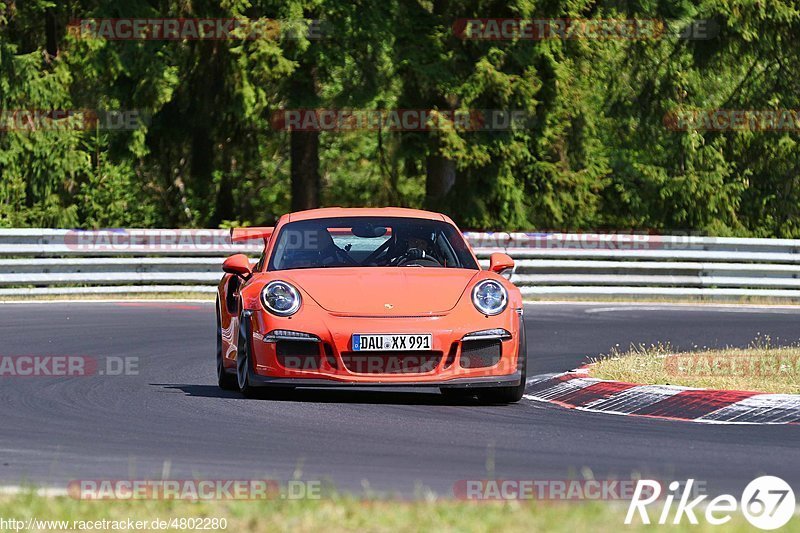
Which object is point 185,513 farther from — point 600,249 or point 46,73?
point 46,73

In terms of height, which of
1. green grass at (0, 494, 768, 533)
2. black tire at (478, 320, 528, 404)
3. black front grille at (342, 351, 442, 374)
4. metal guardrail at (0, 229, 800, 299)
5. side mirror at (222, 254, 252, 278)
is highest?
side mirror at (222, 254, 252, 278)

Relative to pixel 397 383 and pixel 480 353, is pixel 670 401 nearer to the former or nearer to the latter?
pixel 480 353

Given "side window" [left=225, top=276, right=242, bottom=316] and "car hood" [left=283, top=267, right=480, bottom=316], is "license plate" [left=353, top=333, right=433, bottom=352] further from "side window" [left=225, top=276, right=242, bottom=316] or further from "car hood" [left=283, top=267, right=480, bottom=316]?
"side window" [left=225, top=276, right=242, bottom=316]

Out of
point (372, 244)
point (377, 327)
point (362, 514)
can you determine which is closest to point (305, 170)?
point (372, 244)

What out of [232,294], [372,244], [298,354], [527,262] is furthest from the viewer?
[527,262]

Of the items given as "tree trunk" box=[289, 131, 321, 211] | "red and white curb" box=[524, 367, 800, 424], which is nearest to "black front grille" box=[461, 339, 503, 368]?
"red and white curb" box=[524, 367, 800, 424]

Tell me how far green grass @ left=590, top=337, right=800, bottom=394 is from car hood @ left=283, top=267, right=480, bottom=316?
1742mm

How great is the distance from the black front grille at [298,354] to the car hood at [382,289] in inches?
10.7

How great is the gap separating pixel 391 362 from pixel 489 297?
816 mm

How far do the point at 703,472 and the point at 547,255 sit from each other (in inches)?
618

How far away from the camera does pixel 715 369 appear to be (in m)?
11.9

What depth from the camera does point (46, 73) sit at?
27.5 m

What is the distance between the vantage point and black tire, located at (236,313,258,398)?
9.80 m

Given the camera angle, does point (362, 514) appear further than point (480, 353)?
No
